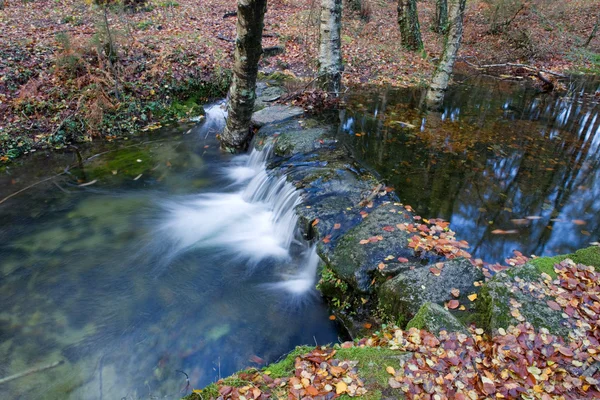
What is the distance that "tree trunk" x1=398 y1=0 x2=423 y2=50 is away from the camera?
1590cm

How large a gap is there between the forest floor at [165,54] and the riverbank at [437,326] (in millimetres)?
7969

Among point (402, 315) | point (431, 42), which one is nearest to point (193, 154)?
point (402, 315)

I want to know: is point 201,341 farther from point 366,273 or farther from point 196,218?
point 196,218

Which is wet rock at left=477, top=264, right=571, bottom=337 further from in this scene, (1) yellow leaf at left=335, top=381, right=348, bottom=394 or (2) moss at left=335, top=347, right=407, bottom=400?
(1) yellow leaf at left=335, top=381, right=348, bottom=394

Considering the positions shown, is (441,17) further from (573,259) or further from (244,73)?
(573,259)

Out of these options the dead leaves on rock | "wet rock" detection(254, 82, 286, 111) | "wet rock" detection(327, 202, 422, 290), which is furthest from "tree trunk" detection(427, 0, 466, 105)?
the dead leaves on rock

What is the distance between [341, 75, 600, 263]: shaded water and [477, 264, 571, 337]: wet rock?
1.83 metres

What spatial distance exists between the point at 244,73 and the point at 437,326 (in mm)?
6110

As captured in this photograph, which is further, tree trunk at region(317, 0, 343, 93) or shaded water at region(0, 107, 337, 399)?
tree trunk at region(317, 0, 343, 93)

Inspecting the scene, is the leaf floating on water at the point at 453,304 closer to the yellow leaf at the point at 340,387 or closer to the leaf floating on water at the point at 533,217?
the yellow leaf at the point at 340,387

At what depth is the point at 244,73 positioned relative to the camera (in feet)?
23.9

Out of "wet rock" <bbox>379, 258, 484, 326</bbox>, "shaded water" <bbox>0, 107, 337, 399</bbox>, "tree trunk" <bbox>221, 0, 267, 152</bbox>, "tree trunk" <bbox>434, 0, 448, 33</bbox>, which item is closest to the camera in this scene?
"wet rock" <bbox>379, 258, 484, 326</bbox>

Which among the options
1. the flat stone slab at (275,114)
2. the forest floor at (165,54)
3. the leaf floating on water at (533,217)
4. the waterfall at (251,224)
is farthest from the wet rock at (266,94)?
the leaf floating on water at (533,217)

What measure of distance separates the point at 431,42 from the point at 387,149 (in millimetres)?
13218
